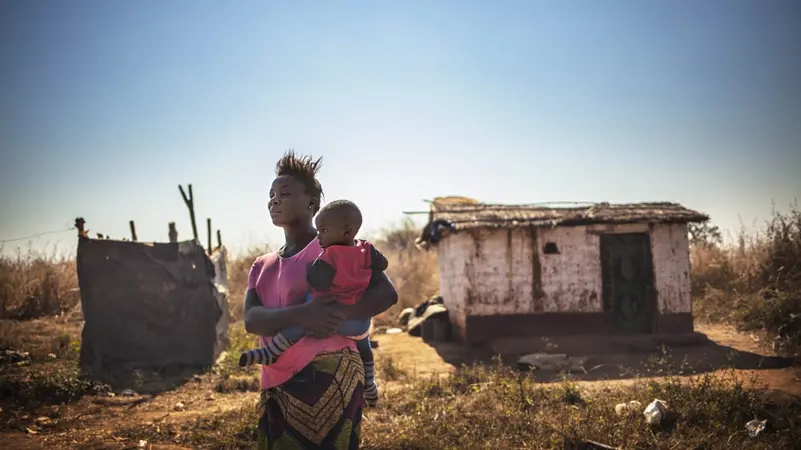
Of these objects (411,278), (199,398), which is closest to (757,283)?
(411,278)

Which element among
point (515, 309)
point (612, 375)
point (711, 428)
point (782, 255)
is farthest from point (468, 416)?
point (782, 255)

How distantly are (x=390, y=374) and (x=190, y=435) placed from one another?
3.66m

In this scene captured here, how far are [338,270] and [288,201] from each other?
0.45 metres

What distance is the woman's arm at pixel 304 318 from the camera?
2.06 metres

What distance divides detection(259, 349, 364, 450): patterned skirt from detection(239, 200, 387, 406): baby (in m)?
0.13

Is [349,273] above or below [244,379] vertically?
above

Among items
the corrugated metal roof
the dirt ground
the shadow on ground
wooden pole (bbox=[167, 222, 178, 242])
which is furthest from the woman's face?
wooden pole (bbox=[167, 222, 178, 242])

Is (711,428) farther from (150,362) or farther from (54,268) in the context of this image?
(54,268)

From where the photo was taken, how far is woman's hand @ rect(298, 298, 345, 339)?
6.76 ft

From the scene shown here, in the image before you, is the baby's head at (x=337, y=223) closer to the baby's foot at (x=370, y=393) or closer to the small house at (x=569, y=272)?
the baby's foot at (x=370, y=393)

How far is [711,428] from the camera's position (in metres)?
4.79

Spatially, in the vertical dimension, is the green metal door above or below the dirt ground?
above

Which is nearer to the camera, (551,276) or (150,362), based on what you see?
(150,362)

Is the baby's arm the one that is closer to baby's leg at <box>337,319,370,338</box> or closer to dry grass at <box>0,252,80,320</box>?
baby's leg at <box>337,319,370,338</box>
